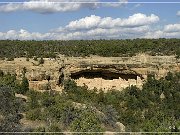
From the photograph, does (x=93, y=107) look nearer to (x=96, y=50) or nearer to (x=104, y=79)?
(x=104, y=79)

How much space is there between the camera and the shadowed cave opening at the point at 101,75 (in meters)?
28.6

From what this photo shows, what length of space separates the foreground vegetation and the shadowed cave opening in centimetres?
145

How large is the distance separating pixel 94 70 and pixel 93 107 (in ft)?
37.2

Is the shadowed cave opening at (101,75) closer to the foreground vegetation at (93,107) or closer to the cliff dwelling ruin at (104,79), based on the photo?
the cliff dwelling ruin at (104,79)

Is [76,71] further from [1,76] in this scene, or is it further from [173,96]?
[173,96]

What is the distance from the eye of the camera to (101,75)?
2945 cm

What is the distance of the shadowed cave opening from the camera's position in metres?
28.6

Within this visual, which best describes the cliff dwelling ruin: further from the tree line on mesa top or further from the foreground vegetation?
the tree line on mesa top

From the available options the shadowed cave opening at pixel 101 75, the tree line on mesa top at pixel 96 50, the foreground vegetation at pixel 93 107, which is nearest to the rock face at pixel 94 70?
the shadowed cave opening at pixel 101 75

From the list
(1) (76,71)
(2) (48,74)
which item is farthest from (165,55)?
(2) (48,74)

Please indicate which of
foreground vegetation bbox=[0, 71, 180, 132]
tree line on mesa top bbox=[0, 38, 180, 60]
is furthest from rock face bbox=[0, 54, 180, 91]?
tree line on mesa top bbox=[0, 38, 180, 60]

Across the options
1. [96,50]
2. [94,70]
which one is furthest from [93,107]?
[96,50]

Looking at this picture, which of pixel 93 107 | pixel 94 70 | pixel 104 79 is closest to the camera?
pixel 93 107

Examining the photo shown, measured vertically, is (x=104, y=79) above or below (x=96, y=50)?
below
